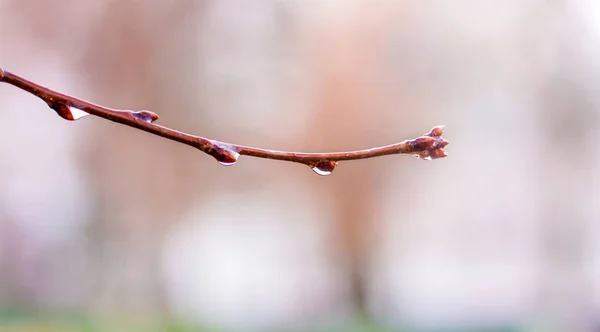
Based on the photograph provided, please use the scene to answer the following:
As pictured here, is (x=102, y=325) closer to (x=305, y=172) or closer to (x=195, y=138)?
(x=305, y=172)

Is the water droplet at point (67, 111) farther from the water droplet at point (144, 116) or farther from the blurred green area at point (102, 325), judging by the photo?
the blurred green area at point (102, 325)

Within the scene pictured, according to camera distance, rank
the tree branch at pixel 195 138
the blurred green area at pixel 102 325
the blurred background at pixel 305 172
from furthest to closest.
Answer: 1. the blurred background at pixel 305 172
2. the blurred green area at pixel 102 325
3. the tree branch at pixel 195 138

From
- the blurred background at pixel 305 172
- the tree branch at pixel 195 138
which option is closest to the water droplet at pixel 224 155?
the tree branch at pixel 195 138

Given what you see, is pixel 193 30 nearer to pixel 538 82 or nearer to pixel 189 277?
pixel 189 277

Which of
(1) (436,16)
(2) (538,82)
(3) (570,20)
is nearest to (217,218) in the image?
(1) (436,16)

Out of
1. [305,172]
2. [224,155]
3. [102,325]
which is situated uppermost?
[305,172]

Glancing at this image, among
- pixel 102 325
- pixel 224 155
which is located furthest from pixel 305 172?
pixel 224 155

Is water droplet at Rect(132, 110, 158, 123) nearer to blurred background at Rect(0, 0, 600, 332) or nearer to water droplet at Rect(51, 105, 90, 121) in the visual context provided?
water droplet at Rect(51, 105, 90, 121)
